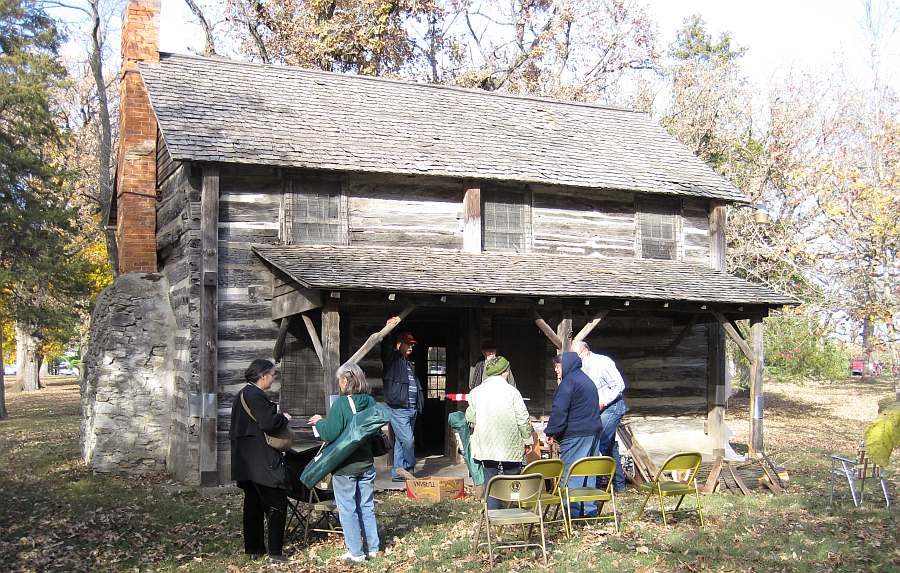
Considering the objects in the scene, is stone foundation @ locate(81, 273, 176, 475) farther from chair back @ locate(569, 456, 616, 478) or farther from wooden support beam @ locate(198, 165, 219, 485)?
chair back @ locate(569, 456, 616, 478)

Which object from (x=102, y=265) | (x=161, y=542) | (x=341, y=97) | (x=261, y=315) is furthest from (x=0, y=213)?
(x=161, y=542)

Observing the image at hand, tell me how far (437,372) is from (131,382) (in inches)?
200

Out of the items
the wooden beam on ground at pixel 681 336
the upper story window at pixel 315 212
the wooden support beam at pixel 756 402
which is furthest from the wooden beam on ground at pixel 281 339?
the wooden support beam at pixel 756 402

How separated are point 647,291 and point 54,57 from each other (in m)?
19.9

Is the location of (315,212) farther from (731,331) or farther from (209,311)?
(731,331)

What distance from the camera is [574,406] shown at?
8672 millimetres

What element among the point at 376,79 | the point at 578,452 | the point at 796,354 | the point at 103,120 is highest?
the point at 103,120

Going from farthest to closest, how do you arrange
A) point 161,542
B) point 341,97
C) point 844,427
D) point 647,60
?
point 647,60 < point 844,427 < point 341,97 < point 161,542

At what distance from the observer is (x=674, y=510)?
896 cm

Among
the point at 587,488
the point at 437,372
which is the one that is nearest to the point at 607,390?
the point at 587,488

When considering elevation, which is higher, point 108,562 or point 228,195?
point 228,195

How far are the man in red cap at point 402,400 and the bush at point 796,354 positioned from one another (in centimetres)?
1358

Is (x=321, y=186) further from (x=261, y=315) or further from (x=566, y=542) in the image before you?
(x=566, y=542)

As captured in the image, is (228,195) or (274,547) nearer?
(274,547)
